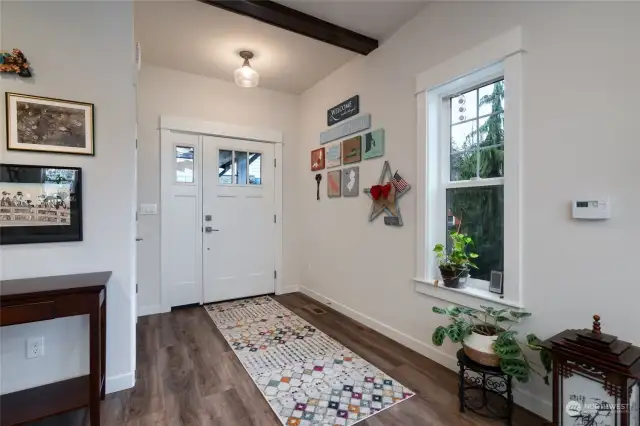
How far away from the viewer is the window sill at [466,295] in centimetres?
192

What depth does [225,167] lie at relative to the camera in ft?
12.6

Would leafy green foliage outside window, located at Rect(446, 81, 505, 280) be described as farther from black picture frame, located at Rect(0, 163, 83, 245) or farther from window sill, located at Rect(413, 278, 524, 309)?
black picture frame, located at Rect(0, 163, 83, 245)

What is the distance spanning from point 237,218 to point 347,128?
5.71 feet

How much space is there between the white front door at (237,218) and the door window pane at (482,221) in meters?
2.41

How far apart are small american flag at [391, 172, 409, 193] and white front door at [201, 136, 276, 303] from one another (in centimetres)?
190

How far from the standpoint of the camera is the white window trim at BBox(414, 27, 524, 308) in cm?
183

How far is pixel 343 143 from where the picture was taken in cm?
339

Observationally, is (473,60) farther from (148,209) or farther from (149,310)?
(149,310)

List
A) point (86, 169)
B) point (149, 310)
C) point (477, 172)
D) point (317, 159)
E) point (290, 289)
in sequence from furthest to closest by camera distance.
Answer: point (290, 289)
point (317, 159)
point (149, 310)
point (477, 172)
point (86, 169)

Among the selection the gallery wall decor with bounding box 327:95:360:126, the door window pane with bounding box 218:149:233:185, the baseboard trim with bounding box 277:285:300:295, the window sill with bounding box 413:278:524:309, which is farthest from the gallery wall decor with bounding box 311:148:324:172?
the window sill with bounding box 413:278:524:309

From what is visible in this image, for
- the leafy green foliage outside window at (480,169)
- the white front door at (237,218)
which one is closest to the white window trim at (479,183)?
the leafy green foliage outside window at (480,169)

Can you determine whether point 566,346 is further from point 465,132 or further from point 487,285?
point 465,132

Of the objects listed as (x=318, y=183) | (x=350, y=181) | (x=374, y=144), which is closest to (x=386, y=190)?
(x=374, y=144)

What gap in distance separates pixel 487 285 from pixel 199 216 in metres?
3.02
